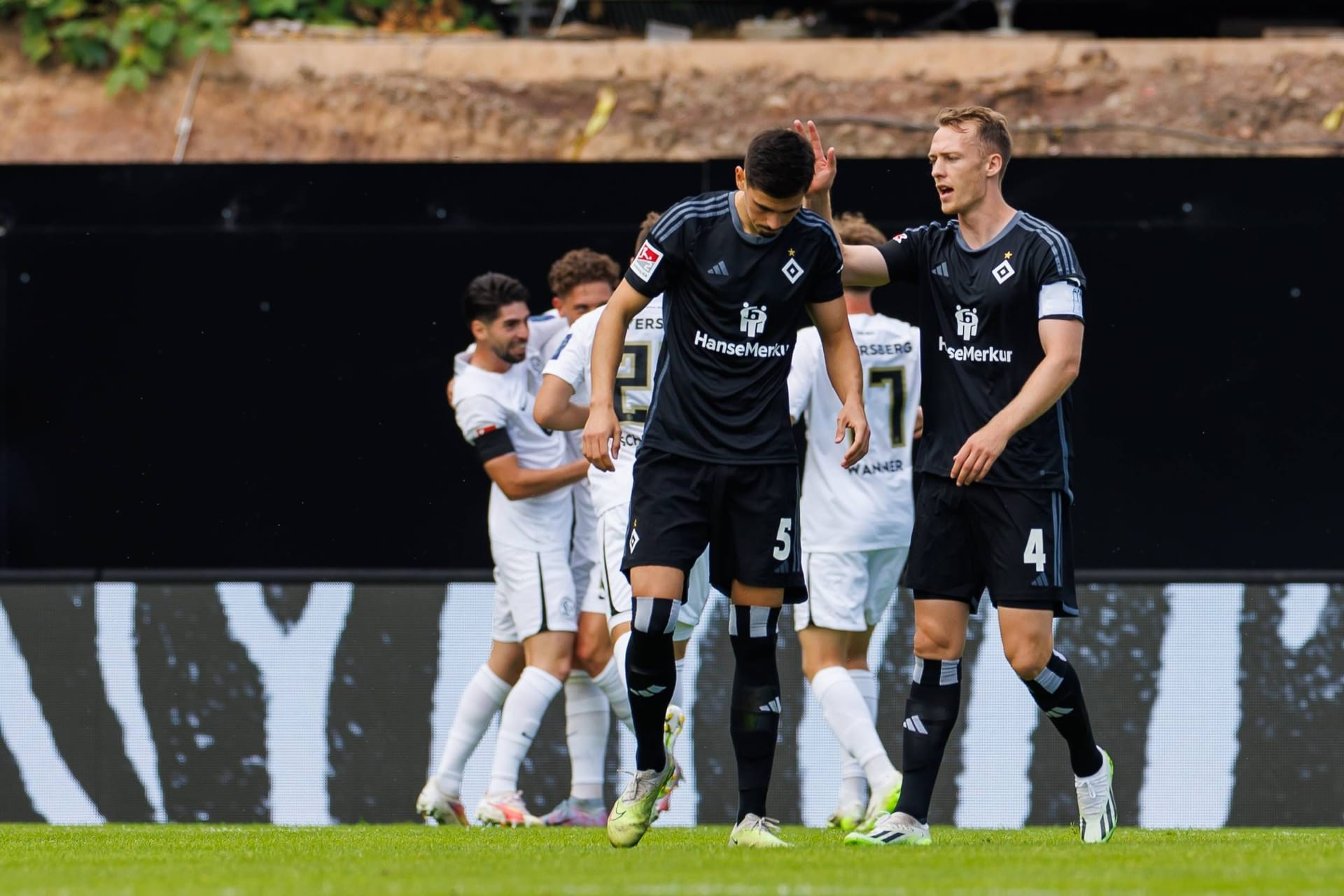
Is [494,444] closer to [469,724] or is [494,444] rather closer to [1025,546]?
[469,724]

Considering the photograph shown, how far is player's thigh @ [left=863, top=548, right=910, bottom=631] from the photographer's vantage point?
7664 mm

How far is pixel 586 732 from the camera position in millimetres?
8289

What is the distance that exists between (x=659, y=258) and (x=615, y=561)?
5.75 ft

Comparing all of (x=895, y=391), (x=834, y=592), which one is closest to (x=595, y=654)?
(x=834, y=592)

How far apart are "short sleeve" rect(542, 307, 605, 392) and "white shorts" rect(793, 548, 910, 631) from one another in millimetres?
1238

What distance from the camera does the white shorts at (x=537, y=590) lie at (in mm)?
8164

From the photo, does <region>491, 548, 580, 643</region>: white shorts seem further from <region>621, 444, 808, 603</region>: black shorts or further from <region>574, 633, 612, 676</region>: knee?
<region>621, 444, 808, 603</region>: black shorts

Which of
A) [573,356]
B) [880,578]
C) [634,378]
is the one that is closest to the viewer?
[573,356]

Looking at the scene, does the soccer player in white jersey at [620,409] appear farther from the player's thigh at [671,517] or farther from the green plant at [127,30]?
the green plant at [127,30]

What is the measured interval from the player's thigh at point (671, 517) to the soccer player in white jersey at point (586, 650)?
7.75 ft

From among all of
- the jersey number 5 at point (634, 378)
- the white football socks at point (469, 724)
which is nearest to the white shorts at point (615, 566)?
the jersey number 5 at point (634, 378)

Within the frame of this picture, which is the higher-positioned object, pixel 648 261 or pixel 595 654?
pixel 648 261

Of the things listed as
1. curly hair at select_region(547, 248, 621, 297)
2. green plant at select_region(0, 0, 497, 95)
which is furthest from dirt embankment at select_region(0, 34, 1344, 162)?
curly hair at select_region(547, 248, 621, 297)

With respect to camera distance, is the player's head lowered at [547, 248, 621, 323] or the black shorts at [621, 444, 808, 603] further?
the player's head lowered at [547, 248, 621, 323]
